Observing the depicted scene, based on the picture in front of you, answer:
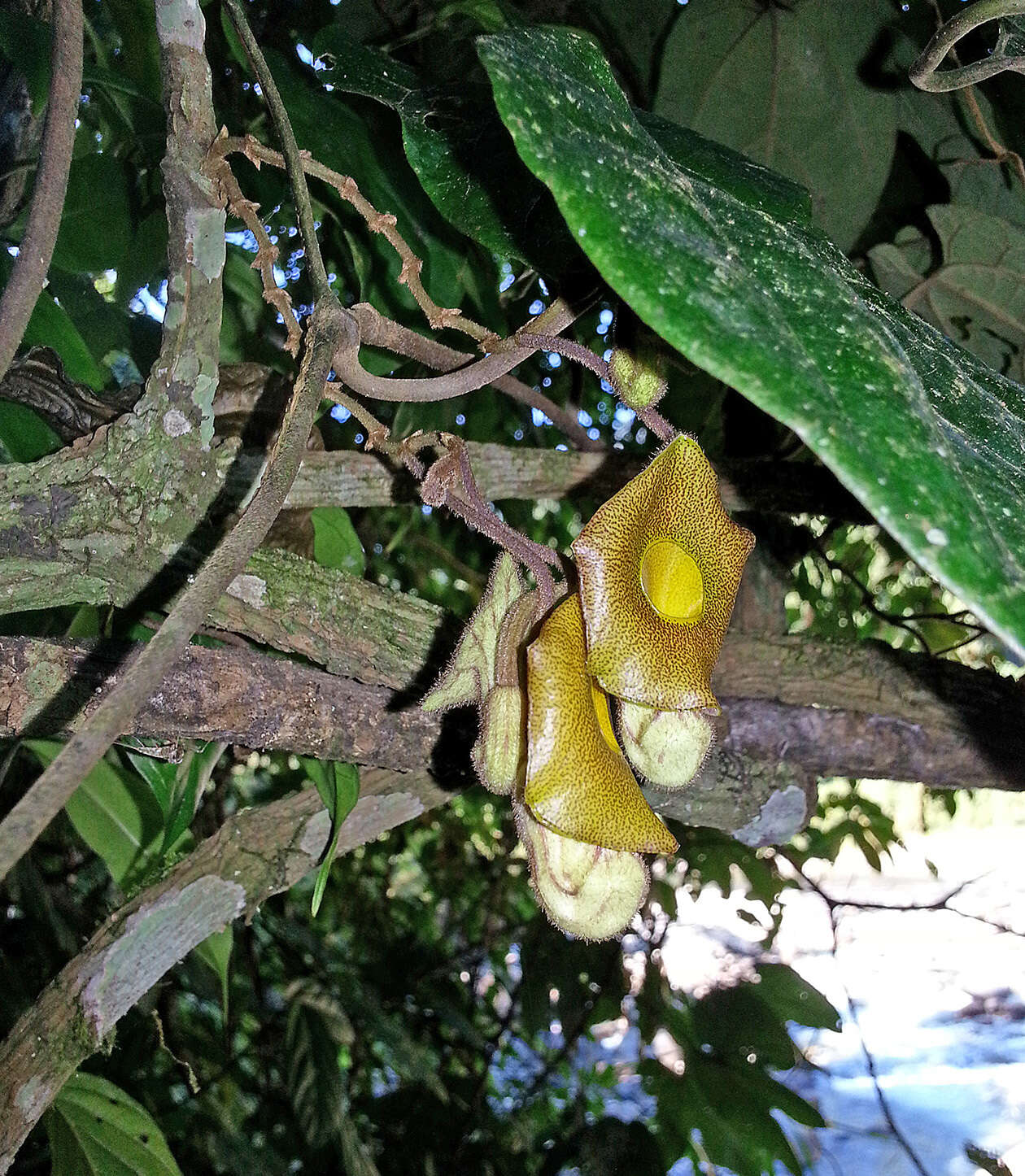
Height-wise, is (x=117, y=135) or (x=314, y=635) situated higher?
(x=117, y=135)

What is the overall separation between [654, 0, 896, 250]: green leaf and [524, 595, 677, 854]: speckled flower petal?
795mm

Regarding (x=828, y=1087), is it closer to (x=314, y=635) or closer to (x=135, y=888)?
(x=135, y=888)

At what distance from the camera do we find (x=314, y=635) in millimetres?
923

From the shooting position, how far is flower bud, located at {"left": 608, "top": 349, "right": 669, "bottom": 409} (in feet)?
2.24

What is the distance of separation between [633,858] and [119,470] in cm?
51

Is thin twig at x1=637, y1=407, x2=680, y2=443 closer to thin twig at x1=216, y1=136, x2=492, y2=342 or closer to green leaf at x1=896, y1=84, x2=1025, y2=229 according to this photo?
thin twig at x1=216, y1=136, x2=492, y2=342

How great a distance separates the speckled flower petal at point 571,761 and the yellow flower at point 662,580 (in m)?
0.02

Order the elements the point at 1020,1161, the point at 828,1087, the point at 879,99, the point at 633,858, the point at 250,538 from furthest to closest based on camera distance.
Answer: the point at 828,1087 < the point at 1020,1161 < the point at 879,99 < the point at 633,858 < the point at 250,538

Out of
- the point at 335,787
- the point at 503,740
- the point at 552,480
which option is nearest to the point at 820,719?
the point at 552,480

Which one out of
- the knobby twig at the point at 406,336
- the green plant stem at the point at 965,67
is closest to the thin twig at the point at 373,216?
the knobby twig at the point at 406,336

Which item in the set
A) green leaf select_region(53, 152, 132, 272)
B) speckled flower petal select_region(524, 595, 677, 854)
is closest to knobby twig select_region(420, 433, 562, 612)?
speckled flower petal select_region(524, 595, 677, 854)

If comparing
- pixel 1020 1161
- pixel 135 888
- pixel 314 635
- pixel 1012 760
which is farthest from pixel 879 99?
pixel 1020 1161

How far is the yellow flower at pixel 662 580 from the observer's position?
1.73 ft

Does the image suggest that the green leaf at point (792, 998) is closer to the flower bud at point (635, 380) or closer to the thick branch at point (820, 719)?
the thick branch at point (820, 719)
